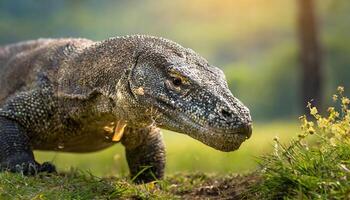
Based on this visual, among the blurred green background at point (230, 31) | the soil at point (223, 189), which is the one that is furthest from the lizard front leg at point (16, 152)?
the blurred green background at point (230, 31)

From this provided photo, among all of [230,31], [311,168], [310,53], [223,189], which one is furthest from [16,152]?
[230,31]

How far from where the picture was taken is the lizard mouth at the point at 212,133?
434 cm

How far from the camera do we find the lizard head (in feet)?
14.4

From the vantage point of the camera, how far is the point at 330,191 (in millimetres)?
3852

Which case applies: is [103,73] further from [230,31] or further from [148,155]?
[230,31]

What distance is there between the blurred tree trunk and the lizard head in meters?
11.8

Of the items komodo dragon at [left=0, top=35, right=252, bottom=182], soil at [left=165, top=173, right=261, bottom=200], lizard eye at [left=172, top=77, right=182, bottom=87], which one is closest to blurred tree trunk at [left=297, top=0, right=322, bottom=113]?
komodo dragon at [left=0, top=35, right=252, bottom=182]

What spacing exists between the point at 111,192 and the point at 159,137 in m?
1.87

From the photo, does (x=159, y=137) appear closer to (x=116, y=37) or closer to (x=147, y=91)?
(x=116, y=37)

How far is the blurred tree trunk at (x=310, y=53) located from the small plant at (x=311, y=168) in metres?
12.3

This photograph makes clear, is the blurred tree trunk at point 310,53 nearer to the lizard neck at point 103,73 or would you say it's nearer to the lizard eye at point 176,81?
the lizard neck at point 103,73

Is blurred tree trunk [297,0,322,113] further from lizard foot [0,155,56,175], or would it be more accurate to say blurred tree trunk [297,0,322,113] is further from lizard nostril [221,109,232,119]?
lizard nostril [221,109,232,119]

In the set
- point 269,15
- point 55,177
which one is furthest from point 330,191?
point 269,15

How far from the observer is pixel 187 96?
4.71 metres
